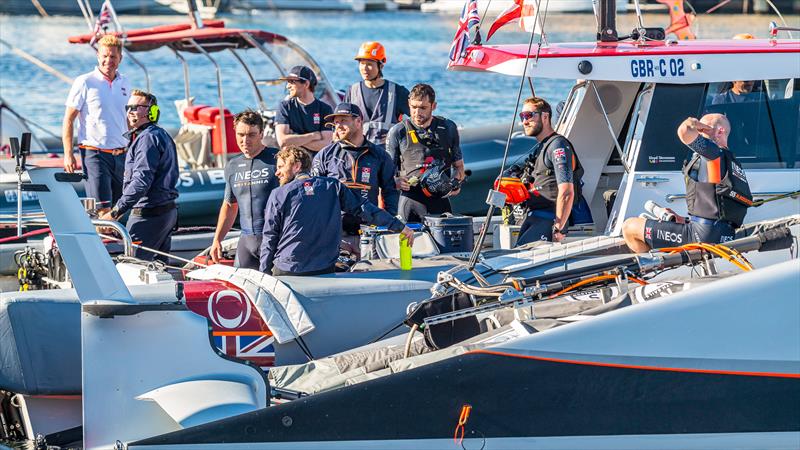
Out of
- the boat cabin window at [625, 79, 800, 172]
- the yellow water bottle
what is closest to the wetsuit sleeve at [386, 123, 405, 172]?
the yellow water bottle

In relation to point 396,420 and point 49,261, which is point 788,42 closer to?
point 396,420

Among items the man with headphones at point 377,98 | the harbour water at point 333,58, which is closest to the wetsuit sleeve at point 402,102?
the man with headphones at point 377,98

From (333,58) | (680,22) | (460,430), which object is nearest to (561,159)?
(460,430)

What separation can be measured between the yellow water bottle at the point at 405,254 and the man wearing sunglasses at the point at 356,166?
2.95 ft

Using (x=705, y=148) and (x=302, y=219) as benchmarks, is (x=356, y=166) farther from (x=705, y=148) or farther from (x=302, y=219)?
(x=705, y=148)

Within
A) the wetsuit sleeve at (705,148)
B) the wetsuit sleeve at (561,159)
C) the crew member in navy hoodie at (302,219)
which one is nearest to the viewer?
the wetsuit sleeve at (705,148)

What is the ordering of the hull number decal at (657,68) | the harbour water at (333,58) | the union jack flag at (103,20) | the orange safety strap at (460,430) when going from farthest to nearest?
the harbour water at (333,58)
the union jack flag at (103,20)
the hull number decal at (657,68)
the orange safety strap at (460,430)

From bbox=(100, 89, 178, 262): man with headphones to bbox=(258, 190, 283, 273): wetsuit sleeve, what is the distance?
169 cm

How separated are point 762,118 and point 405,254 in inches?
110

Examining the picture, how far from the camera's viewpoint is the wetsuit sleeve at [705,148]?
6684 millimetres

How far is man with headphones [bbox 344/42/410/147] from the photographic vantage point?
10359 mm

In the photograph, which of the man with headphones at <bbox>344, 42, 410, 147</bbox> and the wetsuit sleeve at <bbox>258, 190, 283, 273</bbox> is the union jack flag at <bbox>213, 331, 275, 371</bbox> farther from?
the man with headphones at <bbox>344, 42, 410, 147</bbox>

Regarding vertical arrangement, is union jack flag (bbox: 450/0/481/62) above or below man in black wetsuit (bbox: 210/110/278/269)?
above

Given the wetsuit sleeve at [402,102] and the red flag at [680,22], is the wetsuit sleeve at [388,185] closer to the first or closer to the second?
the wetsuit sleeve at [402,102]
